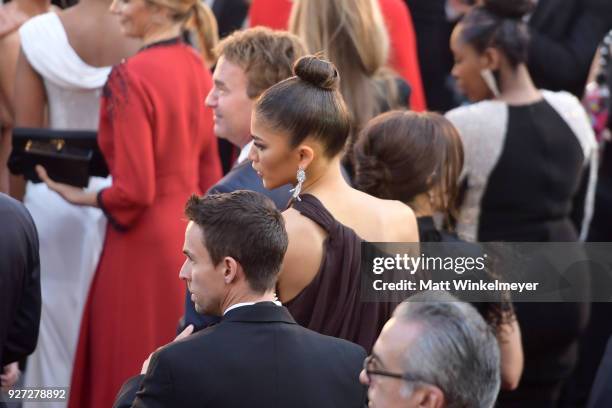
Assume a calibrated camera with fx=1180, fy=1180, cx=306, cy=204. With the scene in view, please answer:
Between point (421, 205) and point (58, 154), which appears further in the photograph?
point (58, 154)

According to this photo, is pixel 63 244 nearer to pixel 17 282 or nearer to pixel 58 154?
pixel 58 154

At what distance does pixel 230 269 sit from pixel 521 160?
7.87ft

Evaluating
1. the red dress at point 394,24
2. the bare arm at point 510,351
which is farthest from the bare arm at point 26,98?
the bare arm at point 510,351

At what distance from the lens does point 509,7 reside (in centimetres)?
502

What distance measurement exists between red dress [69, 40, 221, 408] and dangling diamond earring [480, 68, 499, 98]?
119cm

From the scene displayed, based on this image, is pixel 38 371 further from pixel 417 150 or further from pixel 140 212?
pixel 417 150

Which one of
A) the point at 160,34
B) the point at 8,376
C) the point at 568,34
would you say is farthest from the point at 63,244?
the point at 568,34

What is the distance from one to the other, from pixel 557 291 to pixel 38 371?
217cm

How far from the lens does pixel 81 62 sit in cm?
485

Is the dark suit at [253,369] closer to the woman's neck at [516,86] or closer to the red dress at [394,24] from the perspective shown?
the woman's neck at [516,86]

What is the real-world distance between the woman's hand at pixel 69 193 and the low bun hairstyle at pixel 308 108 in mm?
1563

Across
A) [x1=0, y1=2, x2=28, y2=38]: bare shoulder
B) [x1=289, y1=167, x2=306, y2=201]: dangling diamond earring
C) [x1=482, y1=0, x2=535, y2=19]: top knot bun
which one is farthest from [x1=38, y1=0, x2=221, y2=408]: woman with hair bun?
[x1=289, y1=167, x2=306, y2=201]: dangling diamond earring

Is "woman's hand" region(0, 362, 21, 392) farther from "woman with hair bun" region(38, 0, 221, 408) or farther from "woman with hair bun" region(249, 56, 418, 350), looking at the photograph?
"woman with hair bun" region(249, 56, 418, 350)

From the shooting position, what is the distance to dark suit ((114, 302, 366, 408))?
2582mm
